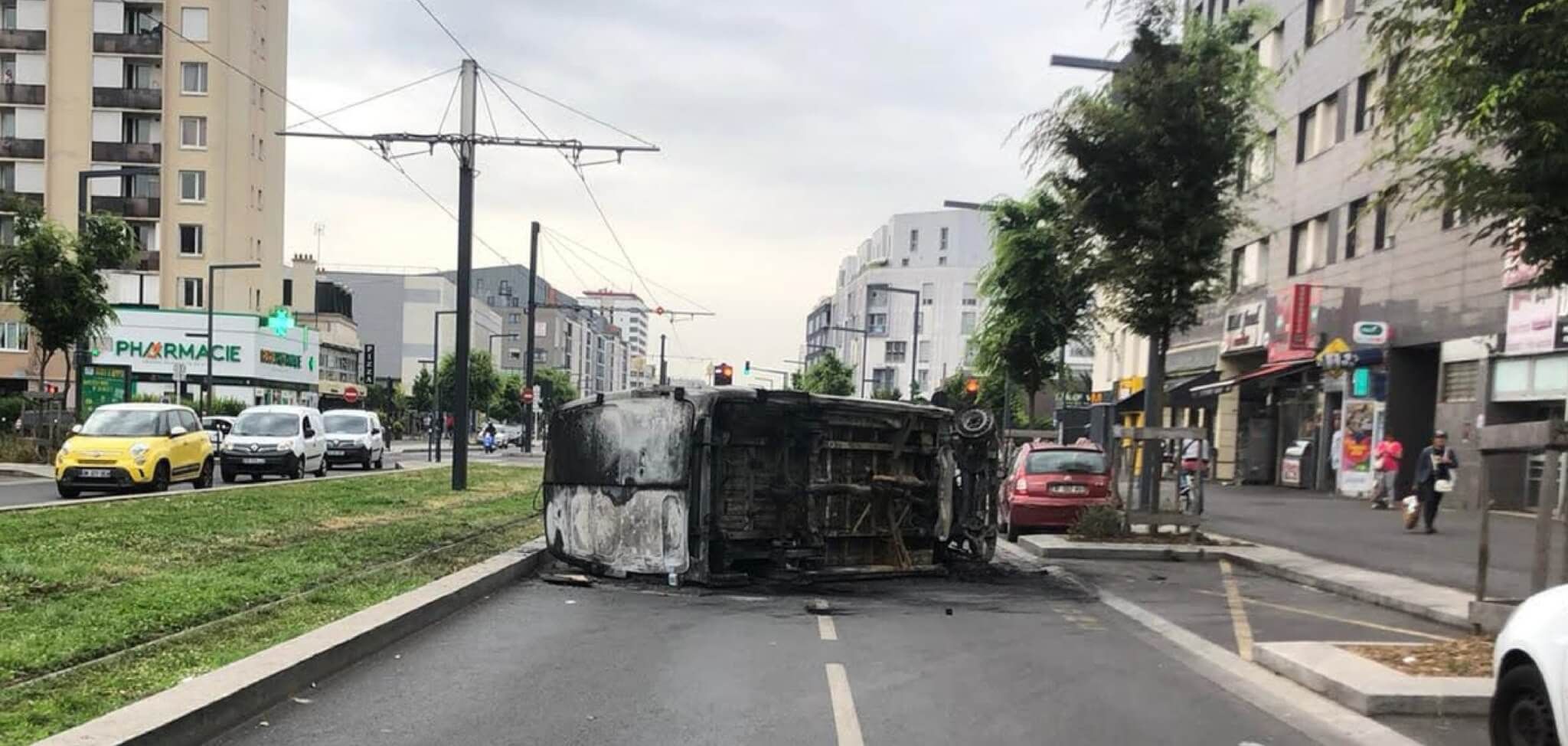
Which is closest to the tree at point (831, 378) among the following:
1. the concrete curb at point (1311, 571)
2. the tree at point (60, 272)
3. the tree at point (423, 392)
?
the tree at point (423, 392)

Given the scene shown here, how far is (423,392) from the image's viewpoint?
9244cm

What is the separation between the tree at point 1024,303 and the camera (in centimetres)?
2969

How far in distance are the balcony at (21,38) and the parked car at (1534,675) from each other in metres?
68.0

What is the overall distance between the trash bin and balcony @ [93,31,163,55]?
54860 millimetres

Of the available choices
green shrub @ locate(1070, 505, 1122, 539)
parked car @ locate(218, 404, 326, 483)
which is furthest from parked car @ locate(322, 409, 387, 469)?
green shrub @ locate(1070, 505, 1122, 539)

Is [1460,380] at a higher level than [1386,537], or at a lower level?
higher

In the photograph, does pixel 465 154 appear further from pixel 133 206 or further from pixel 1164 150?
pixel 133 206

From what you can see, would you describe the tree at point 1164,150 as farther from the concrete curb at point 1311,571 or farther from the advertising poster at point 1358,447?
the advertising poster at point 1358,447

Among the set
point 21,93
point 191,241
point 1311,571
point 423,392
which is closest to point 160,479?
point 1311,571

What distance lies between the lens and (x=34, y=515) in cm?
1393

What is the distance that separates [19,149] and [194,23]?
10.7m

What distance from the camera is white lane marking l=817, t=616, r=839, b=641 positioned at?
28.8ft

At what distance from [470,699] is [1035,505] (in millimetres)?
12030

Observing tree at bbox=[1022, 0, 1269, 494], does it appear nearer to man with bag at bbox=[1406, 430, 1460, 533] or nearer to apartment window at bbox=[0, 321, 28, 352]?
man with bag at bbox=[1406, 430, 1460, 533]
